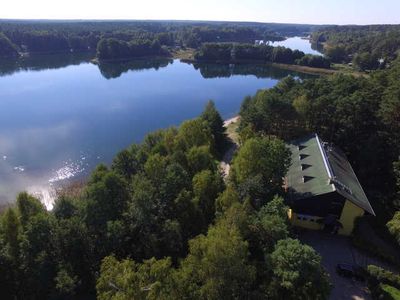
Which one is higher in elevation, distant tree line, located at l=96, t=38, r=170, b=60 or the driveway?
the driveway

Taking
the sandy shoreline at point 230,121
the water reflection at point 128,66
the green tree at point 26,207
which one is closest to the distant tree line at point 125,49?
the water reflection at point 128,66

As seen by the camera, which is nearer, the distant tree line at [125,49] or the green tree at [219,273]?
the green tree at [219,273]

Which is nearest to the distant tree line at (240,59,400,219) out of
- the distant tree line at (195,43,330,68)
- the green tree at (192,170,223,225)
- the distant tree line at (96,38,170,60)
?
the green tree at (192,170,223,225)

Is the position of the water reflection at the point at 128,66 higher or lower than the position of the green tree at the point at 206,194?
lower

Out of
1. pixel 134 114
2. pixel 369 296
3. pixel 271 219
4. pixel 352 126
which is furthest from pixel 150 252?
pixel 134 114

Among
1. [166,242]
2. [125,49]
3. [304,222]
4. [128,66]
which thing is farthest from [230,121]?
[125,49]

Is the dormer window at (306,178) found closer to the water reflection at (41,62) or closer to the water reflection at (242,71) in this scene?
the water reflection at (242,71)

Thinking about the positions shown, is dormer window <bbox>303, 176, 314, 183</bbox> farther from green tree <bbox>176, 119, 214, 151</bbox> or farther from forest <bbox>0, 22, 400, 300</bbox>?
green tree <bbox>176, 119, 214, 151</bbox>
